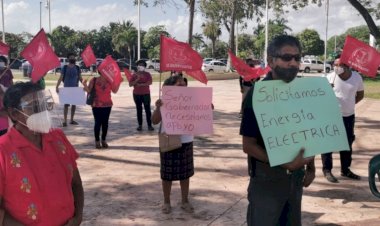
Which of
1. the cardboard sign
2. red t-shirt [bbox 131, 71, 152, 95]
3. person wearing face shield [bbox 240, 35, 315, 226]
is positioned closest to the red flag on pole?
red t-shirt [bbox 131, 71, 152, 95]

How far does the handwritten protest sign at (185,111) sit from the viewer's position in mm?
4840

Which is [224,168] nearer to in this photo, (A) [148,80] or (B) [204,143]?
(B) [204,143]

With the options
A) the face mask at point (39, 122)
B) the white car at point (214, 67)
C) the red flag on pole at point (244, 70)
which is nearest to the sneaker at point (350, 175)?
the red flag on pole at point (244, 70)

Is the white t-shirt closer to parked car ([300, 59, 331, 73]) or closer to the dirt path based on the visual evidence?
the dirt path

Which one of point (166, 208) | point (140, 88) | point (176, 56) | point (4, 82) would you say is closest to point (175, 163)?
point (166, 208)

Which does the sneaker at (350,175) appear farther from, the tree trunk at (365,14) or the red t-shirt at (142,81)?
the tree trunk at (365,14)

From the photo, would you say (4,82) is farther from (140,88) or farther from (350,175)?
(350,175)

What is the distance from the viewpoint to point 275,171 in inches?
107

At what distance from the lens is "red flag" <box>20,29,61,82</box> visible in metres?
6.34

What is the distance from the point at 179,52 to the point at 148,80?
4.90 m

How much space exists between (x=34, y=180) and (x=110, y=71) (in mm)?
6337

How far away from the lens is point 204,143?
914 cm

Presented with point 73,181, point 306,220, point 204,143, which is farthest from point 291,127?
point 204,143

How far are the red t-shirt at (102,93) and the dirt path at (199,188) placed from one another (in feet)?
2.88
